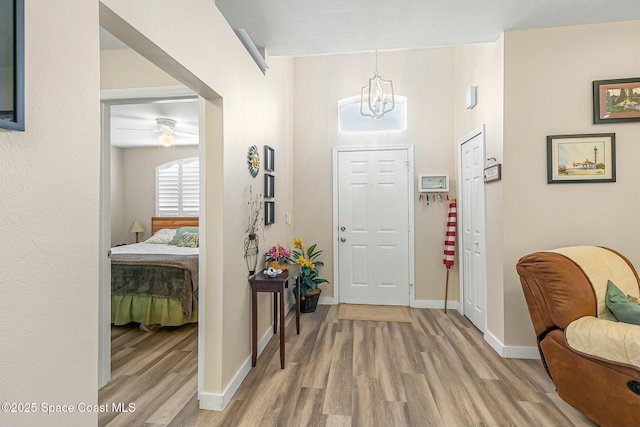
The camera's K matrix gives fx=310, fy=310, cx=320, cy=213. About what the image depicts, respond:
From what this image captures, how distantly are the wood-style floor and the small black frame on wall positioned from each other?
5.85 feet

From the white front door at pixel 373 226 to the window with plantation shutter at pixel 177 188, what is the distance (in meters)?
3.17

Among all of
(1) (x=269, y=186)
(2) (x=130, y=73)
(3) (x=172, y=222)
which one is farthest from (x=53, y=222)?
(3) (x=172, y=222)

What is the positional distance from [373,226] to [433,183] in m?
0.92

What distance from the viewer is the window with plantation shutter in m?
5.82

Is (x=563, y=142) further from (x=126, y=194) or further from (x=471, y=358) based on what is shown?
(x=126, y=194)

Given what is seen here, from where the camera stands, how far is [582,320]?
179 centimetres

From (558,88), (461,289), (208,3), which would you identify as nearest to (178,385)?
(208,3)

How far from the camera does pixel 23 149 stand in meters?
0.79

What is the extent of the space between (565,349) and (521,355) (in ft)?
2.88

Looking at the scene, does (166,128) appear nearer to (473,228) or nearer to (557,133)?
(473,228)

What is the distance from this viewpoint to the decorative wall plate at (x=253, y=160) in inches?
94.8

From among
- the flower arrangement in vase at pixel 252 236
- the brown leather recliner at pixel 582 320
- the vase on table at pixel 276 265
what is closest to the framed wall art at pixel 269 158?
the flower arrangement in vase at pixel 252 236

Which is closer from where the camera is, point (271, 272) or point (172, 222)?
point (271, 272)

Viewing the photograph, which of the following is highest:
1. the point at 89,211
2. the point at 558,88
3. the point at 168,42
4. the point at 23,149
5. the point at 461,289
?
the point at 558,88
